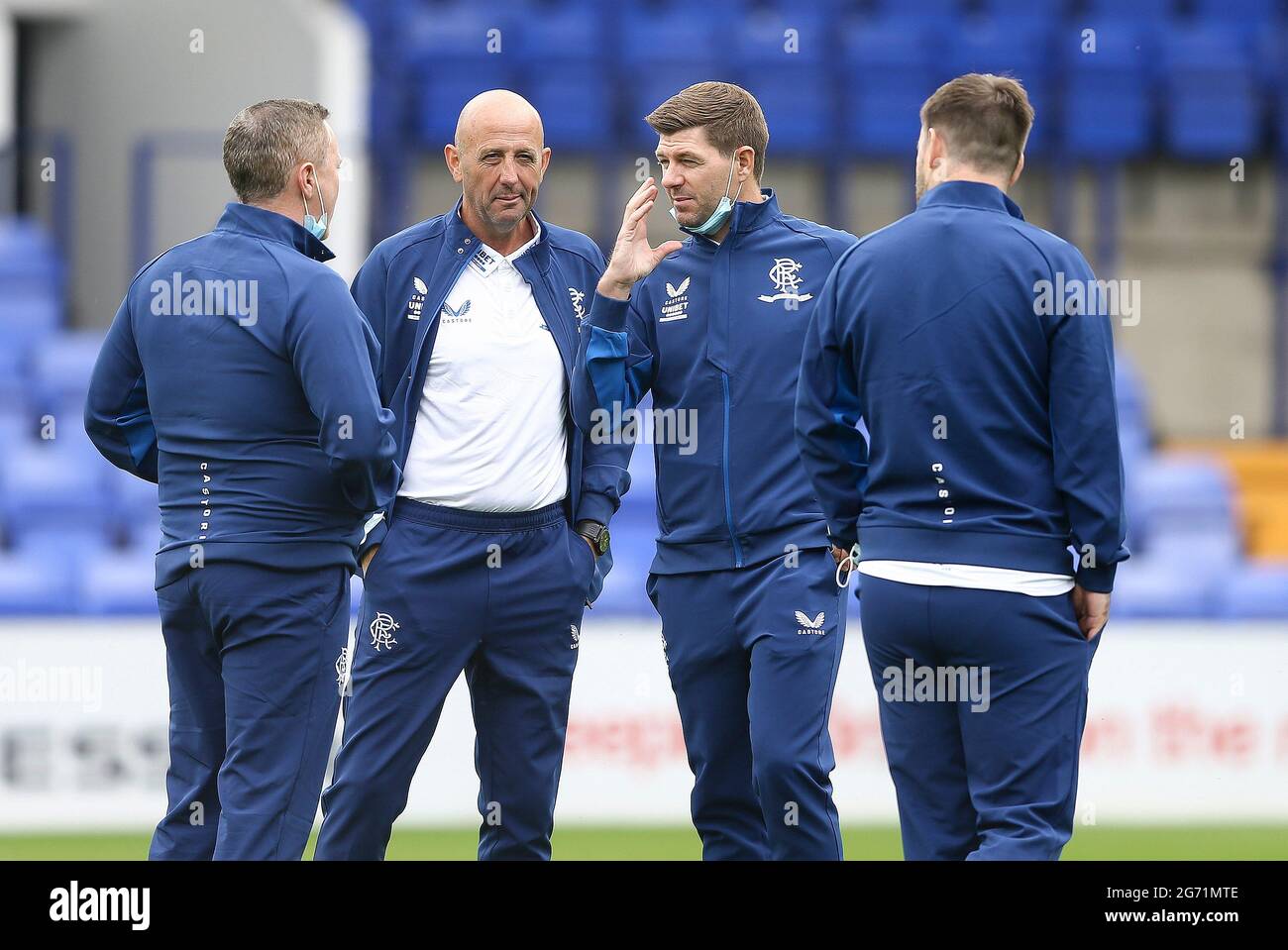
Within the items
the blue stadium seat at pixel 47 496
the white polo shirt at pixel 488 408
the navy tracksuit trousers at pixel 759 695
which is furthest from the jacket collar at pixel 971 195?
the blue stadium seat at pixel 47 496

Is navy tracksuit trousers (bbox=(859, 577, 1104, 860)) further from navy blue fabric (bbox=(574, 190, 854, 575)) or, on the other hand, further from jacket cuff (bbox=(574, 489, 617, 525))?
jacket cuff (bbox=(574, 489, 617, 525))

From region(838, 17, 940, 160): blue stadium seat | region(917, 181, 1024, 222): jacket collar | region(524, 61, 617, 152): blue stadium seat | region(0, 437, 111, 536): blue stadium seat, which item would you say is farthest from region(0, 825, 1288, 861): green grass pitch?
region(838, 17, 940, 160): blue stadium seat

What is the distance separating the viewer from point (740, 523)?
170 inches

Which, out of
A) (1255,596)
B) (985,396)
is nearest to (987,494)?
(985,396)

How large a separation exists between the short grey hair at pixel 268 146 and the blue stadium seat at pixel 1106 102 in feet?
26.1

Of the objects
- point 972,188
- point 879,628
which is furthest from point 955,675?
point 972,188

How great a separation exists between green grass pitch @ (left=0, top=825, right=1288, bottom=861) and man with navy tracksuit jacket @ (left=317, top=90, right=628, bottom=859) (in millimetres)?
2605

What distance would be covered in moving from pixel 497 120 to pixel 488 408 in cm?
68

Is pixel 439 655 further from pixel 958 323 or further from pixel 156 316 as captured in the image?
pixel 958 323

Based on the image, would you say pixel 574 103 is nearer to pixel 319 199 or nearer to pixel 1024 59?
pixel 1024 59

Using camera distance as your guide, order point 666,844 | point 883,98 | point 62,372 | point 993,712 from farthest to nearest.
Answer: point 883,98 → point 62,372 → point 666,844 → point 993,712

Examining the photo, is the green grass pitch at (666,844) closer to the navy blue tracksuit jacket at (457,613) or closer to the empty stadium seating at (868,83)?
the empty stadium seating at (868,83)

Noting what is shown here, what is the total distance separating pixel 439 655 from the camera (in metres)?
4.27

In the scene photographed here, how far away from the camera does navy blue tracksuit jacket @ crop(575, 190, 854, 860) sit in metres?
4.20
